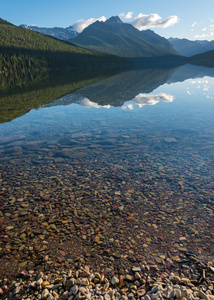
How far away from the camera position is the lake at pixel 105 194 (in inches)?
321

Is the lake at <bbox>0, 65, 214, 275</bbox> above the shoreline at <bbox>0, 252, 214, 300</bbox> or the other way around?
the other way around

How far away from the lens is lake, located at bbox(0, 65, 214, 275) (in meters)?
8.15

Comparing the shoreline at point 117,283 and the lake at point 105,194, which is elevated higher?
the shoreline at point 117,283

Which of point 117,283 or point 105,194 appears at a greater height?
point 117,283

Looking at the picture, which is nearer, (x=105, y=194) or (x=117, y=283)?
(x=117, y=283)

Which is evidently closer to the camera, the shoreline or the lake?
the shoreline

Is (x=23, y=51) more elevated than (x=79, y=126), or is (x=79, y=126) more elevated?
(x=23, y=51)

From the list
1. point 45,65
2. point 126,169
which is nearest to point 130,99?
point 126,169

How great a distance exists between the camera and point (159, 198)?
38.2ft

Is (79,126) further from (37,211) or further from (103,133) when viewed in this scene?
(37,211)

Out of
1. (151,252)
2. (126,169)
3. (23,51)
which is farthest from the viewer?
(23,51)

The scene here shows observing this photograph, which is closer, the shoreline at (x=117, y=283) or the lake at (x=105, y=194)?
the shoreline at (x=117, y=283)

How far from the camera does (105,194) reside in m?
12.1

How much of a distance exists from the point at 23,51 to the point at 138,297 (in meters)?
235
